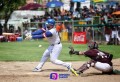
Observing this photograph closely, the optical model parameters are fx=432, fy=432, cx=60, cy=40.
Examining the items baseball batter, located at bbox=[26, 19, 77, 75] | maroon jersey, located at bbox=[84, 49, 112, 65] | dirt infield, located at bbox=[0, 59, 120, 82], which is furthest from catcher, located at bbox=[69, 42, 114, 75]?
baseball batter, located at bbox=[26, 19, 77, 75]

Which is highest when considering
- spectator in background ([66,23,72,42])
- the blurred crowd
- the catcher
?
the catcher

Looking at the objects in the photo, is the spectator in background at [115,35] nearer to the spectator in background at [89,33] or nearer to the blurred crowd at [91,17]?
the blurred crowd at [91,17]

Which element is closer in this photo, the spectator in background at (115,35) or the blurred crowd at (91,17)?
the spectator in background at (115,35)

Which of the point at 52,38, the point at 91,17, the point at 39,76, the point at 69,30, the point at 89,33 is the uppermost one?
the point at 52,38

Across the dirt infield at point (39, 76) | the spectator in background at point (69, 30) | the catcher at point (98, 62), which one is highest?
the catcher at point (98, 62)

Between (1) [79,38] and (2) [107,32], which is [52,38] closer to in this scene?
(1) [79,38]

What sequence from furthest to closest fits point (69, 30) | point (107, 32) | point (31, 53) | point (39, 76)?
point (69, 30) < point (107, 32) < point (31, 53) < point (39, 76)

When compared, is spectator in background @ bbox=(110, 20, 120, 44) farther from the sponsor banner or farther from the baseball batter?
the baseball batter

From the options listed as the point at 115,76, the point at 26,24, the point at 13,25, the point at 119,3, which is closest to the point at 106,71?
the point at 115,76

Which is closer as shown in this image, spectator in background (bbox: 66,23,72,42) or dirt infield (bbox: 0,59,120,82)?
dirt infield (bbox: 0,59,120,82)

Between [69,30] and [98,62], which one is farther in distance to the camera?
[69,30]

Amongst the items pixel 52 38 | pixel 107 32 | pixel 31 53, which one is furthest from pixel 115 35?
pixel 52 38

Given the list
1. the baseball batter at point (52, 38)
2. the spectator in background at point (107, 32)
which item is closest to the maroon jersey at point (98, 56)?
the baseball batter at point (52, 38)

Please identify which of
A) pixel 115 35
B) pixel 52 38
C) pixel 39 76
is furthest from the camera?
pixel 115 35
